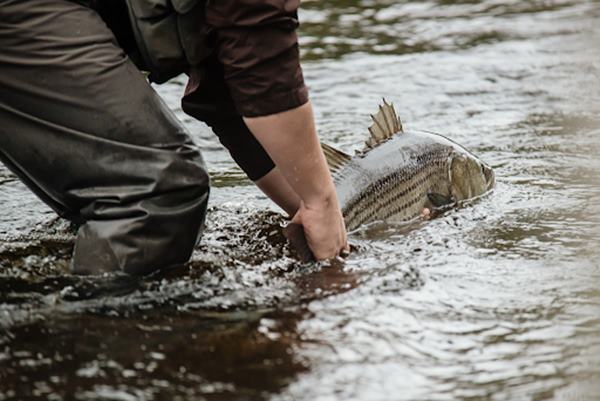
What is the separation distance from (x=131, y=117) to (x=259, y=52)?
1.82 ft

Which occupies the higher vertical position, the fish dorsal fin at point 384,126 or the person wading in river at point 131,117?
the person wading in river at point 131,117

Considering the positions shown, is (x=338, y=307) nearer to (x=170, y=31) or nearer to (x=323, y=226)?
(x=323, y=226)

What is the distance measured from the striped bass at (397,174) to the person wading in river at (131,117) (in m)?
0.97

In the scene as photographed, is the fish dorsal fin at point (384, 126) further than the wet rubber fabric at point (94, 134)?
Yes

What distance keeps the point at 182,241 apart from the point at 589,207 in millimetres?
2248

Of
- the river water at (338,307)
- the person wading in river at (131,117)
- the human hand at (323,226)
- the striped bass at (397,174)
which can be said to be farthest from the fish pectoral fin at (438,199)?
the person wading in river at (131,117)

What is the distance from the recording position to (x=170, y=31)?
4094 millimetres

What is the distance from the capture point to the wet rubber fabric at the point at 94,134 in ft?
13.1

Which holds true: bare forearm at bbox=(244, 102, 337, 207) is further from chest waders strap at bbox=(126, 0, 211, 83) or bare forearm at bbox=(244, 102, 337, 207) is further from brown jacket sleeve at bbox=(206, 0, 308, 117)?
chest waders strap at bbox=(126, 0, 211, 83)

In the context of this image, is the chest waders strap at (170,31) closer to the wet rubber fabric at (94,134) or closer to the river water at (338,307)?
the wet rubber fabric at (94,134)

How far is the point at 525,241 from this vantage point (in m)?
4.95

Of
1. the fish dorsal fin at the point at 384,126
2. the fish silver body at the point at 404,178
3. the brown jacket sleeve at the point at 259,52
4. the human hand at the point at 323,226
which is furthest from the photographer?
the fish dorsal fin at the point at 384,126

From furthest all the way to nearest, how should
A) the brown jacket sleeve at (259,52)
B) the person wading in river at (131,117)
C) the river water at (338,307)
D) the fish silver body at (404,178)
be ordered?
the fish silver body at (404,178) < the person wading in river at (131,117) < the brown jacket sleeve at (259,52) < the river water at (338,307)

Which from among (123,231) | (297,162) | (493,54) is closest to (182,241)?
(123,231)
